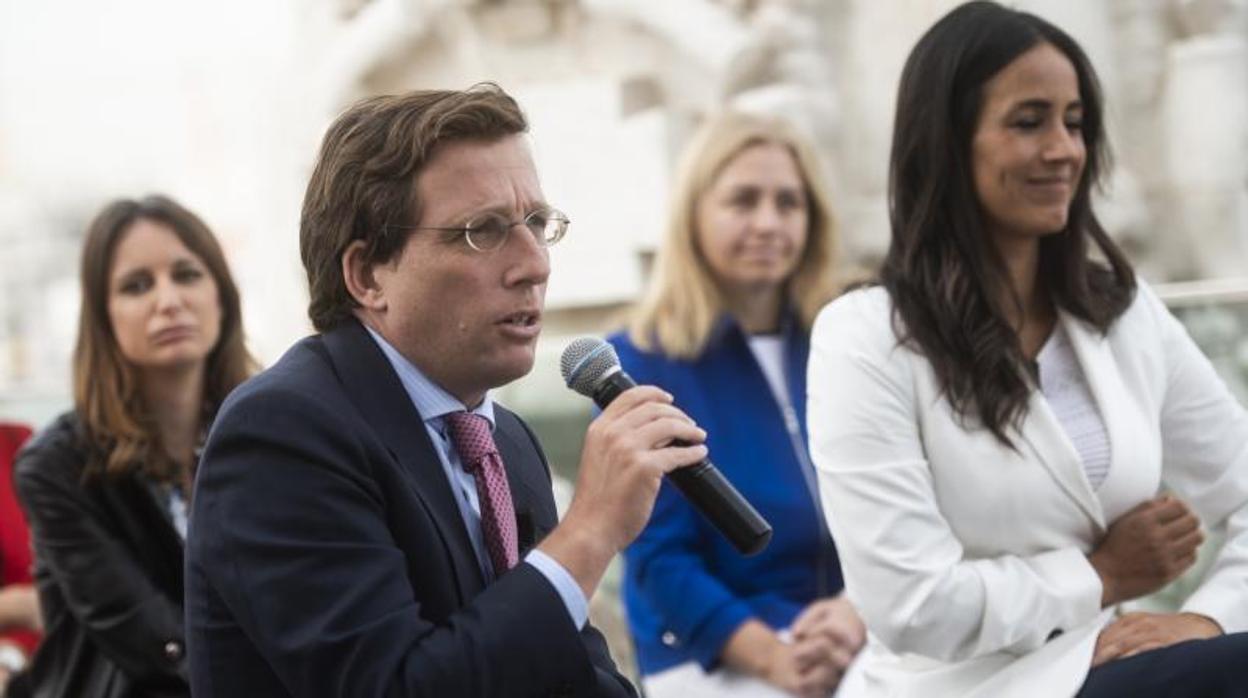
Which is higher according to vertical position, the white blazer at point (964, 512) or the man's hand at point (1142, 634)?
the white blazer at point (964, 512)

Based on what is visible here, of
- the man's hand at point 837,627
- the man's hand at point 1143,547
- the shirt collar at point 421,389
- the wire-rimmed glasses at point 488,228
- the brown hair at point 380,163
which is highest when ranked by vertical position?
the brown hair at point 380,163

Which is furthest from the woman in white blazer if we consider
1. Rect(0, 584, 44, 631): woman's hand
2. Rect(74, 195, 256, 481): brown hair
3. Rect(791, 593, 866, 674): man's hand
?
Rect(0, 584, 44, 631): woman's hand

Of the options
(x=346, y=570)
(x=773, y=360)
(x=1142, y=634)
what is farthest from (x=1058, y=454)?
(x=773, y=360)

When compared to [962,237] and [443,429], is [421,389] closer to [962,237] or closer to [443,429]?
[443,429]

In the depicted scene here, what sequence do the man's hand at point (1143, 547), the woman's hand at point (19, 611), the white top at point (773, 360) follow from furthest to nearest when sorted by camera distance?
the woman's hand at point (19, 611)
the white top at point (773, 360)
the man's hand at point (1143, 547)

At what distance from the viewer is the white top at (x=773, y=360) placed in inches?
178

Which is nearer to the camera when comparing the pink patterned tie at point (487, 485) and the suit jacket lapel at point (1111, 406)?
the pink patterned tie at point (487, 485)

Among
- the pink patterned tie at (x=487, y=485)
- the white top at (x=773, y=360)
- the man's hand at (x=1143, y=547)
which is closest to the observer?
the pink patterned tie at (x=487, y=485)

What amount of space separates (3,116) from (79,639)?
1394cm

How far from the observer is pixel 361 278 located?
252cm

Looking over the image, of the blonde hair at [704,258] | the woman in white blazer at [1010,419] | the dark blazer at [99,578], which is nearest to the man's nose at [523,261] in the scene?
the woman in white blazer at [1010,419]

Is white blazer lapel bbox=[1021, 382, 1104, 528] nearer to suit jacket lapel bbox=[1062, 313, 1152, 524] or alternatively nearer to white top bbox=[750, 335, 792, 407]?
suit jacket lapel bbox=[1062, 313, 1152, 524]

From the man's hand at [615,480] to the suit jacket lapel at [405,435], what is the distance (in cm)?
15

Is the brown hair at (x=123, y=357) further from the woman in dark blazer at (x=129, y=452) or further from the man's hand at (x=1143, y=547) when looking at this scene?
the man's hand at (x=1143, y=547)
